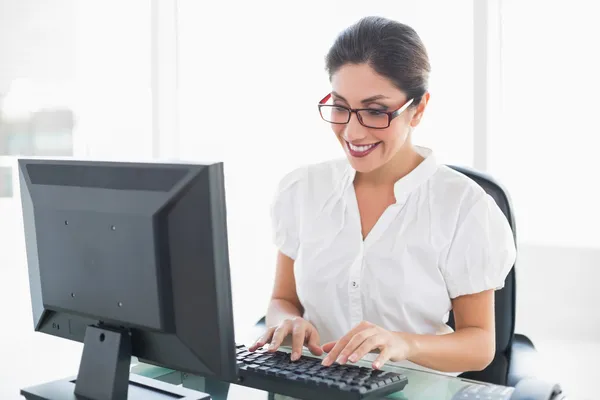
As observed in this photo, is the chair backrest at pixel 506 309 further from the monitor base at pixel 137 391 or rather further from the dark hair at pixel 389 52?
the monitor base at pixel 137 391

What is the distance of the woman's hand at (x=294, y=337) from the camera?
1514 mm

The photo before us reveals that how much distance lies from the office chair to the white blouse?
34 mm

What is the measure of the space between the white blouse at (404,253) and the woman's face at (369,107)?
0.14m

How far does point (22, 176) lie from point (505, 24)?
223cm

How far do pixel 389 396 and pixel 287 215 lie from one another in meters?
0.87

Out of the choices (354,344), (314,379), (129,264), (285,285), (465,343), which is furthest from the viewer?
(285,285)

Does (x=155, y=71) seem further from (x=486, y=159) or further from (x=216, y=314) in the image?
(x=216, y=314)

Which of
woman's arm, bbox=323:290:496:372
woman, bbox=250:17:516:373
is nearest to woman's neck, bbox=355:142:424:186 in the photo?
woman, bbox=250:17:516:373

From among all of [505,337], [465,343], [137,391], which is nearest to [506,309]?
[505,337]

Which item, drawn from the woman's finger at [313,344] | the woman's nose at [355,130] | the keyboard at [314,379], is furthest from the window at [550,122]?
the keyboard at [314,379]

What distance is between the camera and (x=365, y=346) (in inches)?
55.2

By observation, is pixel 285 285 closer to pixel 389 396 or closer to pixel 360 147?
pixel 360 147

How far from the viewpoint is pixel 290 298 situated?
2.08 metres

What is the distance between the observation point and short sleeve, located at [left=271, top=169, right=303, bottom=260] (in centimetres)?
208
